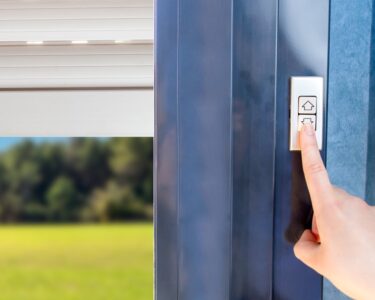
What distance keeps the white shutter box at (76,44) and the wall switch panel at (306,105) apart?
45 centimetres

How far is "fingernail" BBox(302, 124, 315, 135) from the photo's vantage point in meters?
0.65

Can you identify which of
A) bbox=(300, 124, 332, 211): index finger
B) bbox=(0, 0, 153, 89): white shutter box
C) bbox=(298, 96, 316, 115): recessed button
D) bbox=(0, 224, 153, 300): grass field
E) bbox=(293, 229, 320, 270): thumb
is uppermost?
bbox=(0, 0, 153, 89): white shutter box

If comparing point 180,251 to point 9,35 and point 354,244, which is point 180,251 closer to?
point 354,244

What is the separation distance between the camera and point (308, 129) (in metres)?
0.65

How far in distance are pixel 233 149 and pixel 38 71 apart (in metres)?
0.63

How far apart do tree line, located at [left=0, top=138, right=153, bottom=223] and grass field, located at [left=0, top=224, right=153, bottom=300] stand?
0.32 feet

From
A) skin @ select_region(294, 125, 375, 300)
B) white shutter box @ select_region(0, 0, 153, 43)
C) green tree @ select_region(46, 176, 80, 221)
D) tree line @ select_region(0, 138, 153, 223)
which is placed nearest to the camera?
skin @ select_region(294, 125, 375, 300)

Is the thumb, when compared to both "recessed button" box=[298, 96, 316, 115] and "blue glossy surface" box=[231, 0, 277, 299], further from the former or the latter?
"recessed button" box=[298, 96, 316, 115]

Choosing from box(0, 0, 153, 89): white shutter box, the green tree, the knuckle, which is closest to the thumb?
the knuckle

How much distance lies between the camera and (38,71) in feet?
3.38

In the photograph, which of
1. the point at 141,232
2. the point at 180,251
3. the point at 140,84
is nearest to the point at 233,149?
the point at 180,251

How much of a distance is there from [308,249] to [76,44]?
762 millimetres

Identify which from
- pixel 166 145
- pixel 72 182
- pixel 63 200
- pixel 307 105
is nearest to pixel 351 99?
pixel 307 105

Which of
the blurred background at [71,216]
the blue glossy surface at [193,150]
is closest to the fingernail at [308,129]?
the blue glossy surface at [193,150]
